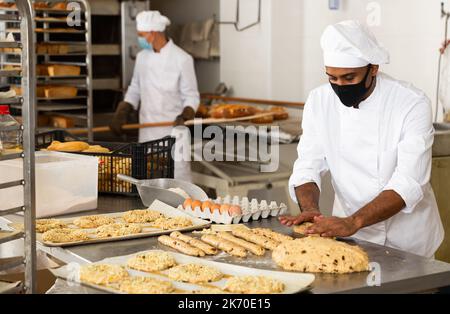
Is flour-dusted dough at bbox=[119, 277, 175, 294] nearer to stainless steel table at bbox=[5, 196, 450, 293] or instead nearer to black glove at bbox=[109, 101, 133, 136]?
stainless steel table at bbox=[5, 196, 450, 293]

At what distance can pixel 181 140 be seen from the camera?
5.57 metres

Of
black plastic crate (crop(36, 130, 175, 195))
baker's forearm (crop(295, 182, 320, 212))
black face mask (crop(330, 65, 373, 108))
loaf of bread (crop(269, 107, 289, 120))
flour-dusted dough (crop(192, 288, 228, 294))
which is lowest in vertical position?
flour-dusted dough (crop(192, 288, 228, 294))

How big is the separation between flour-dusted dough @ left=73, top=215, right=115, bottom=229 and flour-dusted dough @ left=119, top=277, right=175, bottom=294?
0.74 metres

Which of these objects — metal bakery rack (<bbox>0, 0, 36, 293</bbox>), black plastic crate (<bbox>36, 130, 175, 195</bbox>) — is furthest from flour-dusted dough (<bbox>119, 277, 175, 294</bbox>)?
black plastic crate (<bbox>36, 130, 175, 195</bbox>)

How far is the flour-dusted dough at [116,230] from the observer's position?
262 centimetres

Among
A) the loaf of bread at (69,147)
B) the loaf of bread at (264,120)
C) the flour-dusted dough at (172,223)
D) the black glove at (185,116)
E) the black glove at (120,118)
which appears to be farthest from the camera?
the black glove at (120,118)

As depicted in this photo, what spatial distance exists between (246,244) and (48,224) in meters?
0.82

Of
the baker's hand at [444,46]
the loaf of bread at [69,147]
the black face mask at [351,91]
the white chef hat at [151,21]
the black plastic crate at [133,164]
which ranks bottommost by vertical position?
the black plastic crate at [133,164]

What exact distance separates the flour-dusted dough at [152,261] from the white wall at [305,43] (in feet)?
11.4

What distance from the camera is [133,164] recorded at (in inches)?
133

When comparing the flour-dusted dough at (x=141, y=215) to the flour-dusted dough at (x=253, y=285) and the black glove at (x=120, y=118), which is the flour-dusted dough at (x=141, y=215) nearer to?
the flour-dusted dough at (x=253, y=285)

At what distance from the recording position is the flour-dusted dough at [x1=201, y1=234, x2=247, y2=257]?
7.82 feet

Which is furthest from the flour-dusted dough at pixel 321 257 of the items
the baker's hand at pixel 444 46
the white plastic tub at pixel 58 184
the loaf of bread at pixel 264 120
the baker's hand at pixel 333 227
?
the loaf of bread at pixel 264 120

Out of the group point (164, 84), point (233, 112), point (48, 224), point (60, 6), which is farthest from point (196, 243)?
point (164, 84)
